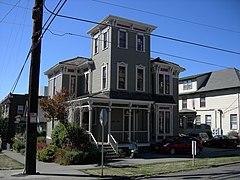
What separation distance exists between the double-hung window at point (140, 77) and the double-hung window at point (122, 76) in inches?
53.7

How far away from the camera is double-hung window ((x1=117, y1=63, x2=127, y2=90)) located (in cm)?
2485

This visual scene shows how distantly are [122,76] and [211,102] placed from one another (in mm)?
18312

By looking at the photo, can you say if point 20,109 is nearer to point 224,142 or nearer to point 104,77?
point 104,77

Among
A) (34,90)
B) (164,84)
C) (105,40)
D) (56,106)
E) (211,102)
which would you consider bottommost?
(56,106)

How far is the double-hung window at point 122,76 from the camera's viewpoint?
81.5 feet

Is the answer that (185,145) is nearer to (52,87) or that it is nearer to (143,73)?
(143,73)

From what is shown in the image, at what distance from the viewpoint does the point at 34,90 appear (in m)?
14.8

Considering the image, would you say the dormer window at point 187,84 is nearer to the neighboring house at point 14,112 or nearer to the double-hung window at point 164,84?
the double-hung window at point 164,84

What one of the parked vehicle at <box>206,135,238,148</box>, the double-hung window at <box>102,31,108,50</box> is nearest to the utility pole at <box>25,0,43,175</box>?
the double-hung window at <box>102,31,108,50</box>

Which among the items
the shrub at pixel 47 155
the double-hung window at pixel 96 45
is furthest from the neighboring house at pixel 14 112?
the shrub at pixel 47 155

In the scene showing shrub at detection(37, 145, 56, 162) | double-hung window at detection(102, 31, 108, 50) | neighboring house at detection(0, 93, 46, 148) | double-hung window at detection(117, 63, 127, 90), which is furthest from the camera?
neighboring house at detection(0, 93, 46, 148)

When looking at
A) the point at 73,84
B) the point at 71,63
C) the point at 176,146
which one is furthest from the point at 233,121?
the point at 71,63

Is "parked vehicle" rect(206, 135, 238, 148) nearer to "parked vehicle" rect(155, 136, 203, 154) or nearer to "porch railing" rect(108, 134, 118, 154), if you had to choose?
"parked vehicle" rect(155, 136, 203, 154)

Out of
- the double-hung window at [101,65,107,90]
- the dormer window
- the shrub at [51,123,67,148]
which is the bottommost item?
the shrub at [51,123,67,148]
